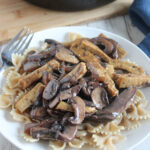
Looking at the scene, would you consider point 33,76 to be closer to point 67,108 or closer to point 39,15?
point 67,108

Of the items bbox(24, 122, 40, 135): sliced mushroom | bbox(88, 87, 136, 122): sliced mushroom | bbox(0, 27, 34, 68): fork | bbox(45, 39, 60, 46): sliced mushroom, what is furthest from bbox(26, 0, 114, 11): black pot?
bbox(24, 122, 40, 135): sliced mushroom

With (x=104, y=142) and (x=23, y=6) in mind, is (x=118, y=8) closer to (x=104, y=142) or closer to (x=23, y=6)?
(x=23, y=6)

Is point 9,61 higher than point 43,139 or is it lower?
lower

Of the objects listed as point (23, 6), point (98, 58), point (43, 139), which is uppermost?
point (98, 58)

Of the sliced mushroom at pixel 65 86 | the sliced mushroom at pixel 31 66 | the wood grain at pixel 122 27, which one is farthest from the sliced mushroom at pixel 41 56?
the wood grain at pixel 122 27

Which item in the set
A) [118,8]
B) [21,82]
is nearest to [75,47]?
[21,82]

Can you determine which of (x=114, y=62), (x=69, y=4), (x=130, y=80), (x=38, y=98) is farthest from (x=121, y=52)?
(x=69, y=4)

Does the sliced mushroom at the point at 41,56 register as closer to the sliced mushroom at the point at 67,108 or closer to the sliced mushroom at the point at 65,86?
the sliced mushroom at the point at 65,86
